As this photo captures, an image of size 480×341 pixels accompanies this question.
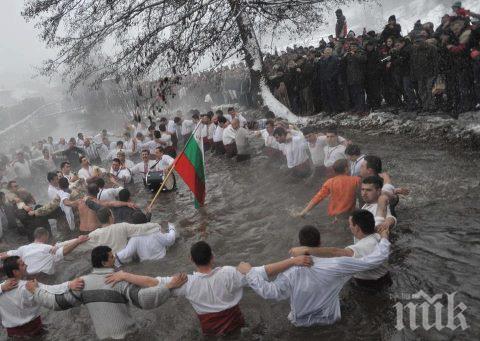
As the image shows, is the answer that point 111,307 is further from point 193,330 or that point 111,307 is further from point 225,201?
point 225,201

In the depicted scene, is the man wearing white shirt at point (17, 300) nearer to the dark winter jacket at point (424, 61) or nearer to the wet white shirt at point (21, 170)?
the dark winter jacket at point (424, 61)

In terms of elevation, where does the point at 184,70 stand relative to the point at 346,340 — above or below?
above

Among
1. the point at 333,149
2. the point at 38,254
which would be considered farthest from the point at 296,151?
the point at 38,254

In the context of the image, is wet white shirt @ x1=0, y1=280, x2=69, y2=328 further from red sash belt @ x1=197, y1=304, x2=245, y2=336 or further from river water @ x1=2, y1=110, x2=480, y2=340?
red sash belt @ x1=197, y1=304, x2=245, y2=336

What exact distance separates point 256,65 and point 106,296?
1129cm

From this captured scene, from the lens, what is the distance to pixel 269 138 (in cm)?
1132

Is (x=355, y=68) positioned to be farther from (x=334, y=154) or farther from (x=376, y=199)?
(x=376, y=199)

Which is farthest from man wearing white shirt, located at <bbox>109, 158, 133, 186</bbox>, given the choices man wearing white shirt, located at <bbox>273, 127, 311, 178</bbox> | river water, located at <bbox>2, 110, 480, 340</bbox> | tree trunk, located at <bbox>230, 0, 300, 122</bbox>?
tree trunk, located at <bbox>230, 0, 300, 122</bbox>

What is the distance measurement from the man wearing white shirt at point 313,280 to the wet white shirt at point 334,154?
13.3 ft

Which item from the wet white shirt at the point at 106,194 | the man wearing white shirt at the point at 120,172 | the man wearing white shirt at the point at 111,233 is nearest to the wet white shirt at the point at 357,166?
the man wearing white shirt at the point at 111,233

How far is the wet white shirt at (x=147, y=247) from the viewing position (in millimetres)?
7234

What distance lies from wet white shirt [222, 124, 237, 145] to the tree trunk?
199 centimetres

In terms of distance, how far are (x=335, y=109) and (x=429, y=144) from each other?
14.7ft

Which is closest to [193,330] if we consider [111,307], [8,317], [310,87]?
[111,307]
